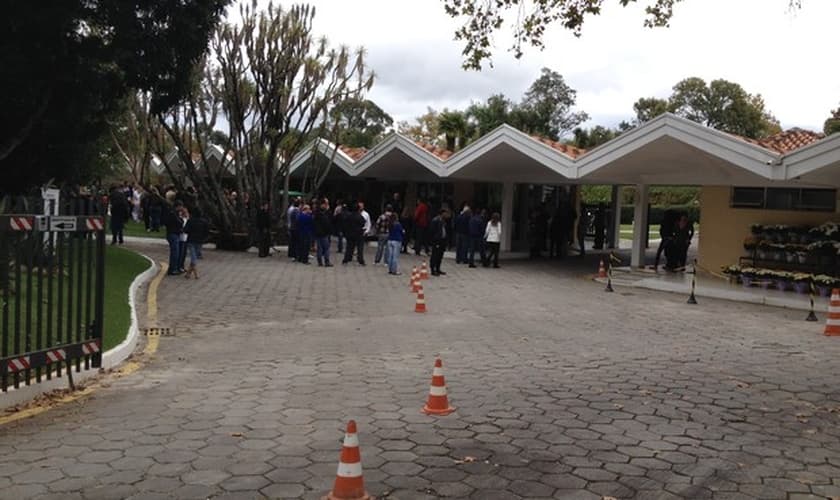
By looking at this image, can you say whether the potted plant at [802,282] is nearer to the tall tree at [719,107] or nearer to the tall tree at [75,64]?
the tall tree at [75,64]

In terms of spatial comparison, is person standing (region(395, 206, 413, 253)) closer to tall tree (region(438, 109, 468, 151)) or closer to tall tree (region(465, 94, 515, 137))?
tall tree (region(438, 109, 468, 151))

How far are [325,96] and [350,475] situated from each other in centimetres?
2101

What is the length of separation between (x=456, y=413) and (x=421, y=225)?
16.5 meters

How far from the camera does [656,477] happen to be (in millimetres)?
4949

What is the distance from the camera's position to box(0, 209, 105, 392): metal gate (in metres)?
6.36

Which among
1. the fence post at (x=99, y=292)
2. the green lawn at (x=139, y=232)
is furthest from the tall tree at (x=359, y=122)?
the fence post at (x=99, y=292)

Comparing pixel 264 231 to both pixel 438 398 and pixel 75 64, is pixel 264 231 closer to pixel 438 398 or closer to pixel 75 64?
pixel 75 64

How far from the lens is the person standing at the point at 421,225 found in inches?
872

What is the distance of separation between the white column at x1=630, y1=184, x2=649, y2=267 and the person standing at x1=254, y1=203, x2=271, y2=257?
11.1 metres

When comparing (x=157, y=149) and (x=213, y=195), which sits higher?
(x=157, y=149)

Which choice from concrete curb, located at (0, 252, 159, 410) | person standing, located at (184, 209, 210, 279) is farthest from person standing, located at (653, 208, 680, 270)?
concrete curb, located at (0, 252, 159, 410)

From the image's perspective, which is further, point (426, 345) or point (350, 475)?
point (426, 345)

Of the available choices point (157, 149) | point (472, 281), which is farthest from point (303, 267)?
point (157, 149)

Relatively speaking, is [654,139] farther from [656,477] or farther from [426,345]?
[656,477]
